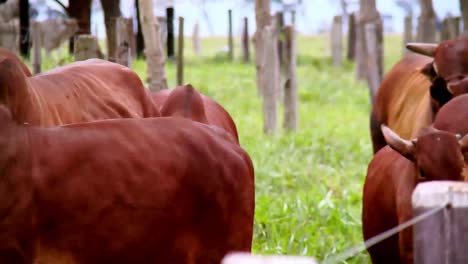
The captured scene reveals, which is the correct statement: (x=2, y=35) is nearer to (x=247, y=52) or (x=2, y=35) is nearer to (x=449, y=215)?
(x=247, y=52)

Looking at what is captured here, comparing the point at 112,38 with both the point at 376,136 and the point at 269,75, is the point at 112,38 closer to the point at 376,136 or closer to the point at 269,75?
the point at 376,136

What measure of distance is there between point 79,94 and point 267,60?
7.74m

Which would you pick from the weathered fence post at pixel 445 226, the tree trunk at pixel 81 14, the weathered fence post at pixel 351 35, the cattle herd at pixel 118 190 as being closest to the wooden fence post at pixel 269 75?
the tree trunk at pixel 81 14

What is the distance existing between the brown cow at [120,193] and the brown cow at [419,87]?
352 cm

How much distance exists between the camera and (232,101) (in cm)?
1619

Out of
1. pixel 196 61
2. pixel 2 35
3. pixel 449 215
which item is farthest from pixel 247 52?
pixel 449 215

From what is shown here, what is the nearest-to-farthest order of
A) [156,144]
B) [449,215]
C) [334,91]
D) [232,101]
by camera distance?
[449,215] → [156,144] → [232,101] → [334,91]

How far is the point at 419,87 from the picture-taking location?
8.98 m

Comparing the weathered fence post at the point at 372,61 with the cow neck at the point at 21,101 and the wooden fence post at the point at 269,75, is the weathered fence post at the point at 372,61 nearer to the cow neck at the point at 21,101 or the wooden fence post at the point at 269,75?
the wooden fence post at the point at 269,75

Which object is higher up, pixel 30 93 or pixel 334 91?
pixel 30 93

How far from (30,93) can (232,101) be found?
11.2 meters

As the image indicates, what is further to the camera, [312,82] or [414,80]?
[312,82]

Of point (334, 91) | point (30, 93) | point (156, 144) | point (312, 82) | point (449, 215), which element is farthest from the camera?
point (312, 82)

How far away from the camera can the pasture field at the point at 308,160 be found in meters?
7.42
